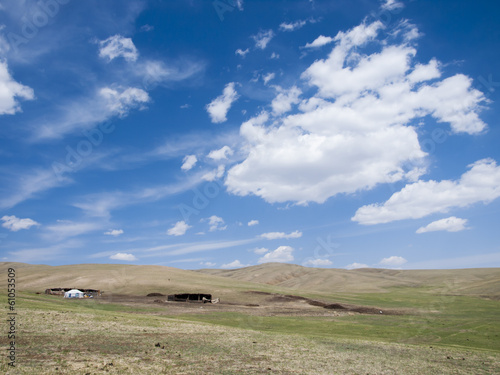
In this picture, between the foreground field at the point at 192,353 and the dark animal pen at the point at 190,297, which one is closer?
the foreground field at the point at 192,353

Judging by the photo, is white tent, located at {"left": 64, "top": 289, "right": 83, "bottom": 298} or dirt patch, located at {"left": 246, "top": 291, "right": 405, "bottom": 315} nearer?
dirt patch, located at {"left": 246, "top": 291, "right": 405, "bottom": 315}

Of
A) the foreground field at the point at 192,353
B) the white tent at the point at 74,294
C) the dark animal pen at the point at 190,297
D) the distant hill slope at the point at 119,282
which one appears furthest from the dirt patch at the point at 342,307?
the foreground field at the point at 192,353

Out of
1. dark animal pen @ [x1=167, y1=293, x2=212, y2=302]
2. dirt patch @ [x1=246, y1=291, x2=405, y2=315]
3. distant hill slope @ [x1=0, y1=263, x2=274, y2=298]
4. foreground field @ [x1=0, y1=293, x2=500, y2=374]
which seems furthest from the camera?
distant hill slope @ [x1=0, y1=263, x2=274, y2=298]

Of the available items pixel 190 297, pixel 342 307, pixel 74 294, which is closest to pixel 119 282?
pixel 74 294

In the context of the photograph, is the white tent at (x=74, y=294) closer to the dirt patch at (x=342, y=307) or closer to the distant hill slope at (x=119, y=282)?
the distant hill slope at (x=119, y=282)

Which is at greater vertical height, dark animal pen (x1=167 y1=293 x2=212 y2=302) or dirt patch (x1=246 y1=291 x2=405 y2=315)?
dark animal pen (x1=167 y1=293 x2=212 y2=302)

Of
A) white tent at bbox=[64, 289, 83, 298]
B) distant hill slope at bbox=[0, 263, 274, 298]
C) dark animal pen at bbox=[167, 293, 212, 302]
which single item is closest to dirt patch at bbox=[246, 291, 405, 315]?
distant hill slope at bbox=[0, 263, 274, 298]

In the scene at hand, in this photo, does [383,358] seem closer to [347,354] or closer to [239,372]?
[347,354]

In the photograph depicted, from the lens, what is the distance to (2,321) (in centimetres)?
2541

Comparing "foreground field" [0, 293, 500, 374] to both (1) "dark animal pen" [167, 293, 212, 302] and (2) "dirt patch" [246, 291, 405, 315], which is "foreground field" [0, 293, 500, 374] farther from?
(1) "dark animal pen" [167, 293, 212, 302]

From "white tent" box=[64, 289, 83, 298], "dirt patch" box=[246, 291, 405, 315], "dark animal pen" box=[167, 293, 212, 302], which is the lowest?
"dirt patch" box=[246, 291, 405, 315]

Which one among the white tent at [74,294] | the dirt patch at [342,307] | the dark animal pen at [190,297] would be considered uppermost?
the white tent at [74,294]

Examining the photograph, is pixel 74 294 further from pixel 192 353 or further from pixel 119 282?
pixel 192 353

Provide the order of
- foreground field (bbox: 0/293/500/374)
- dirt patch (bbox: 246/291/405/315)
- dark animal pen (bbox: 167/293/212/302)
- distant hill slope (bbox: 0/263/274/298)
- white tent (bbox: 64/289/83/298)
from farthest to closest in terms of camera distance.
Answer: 1. distant hill slope (bbox: 0/263/274/298)
2. white tent (bbox: 64/289/83/298)
3. dark animal pen (bbox: 167/293/212/302)
4. dirt patch (bbox: 246/291/405/315)
5. foreground field (bbox: 0/293/500/374)
